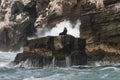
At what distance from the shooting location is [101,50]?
36.5 metres

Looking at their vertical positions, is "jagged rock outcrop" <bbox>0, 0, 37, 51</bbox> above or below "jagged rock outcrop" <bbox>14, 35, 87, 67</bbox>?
above

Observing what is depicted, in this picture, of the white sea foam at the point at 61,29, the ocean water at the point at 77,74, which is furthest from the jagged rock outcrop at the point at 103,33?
the white sea foam at the point at 61,29

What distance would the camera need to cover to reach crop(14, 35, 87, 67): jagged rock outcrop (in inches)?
1476

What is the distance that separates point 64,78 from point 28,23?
38.2 meters

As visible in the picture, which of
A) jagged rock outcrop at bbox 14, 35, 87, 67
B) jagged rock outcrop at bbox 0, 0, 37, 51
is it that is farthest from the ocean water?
→ jagged rock outcrop at bbox 0, 0, 37, 51

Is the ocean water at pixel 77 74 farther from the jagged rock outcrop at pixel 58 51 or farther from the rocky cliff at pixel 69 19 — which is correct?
the rocky cliff at pixel 69 19

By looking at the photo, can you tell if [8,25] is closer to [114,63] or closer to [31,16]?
[31,16]

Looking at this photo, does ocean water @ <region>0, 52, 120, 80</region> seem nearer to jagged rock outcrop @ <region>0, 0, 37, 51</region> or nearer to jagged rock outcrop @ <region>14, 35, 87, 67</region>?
jagged rock outcrop @ <region>14, 35, 87, 67</region>

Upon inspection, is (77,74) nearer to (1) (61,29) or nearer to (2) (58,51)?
(2) (58,51)

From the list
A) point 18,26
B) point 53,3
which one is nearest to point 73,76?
point 53,3

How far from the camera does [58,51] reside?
38.2 m

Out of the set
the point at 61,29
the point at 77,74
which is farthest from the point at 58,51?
the point at 61,29

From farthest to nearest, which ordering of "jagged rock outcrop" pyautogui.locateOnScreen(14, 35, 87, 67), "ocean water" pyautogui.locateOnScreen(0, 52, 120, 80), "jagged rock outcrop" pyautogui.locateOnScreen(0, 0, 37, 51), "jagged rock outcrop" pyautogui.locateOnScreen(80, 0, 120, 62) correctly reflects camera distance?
1. "jagged rock outcrop" pyautogui.locateOnScreen(0, 0, 37, 51)
2. "jagged rock outcrop" pyautogui.locateOnScreen(14, 35, 87, 67)
3. "jagged rock outcrop" pyautogui.locateOnScreen(80, 0, 120, 62)
4. "ocean water" pyautogui.locateOnScreen(0, 52, 120, 80)

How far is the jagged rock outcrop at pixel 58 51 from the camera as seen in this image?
123 feet
